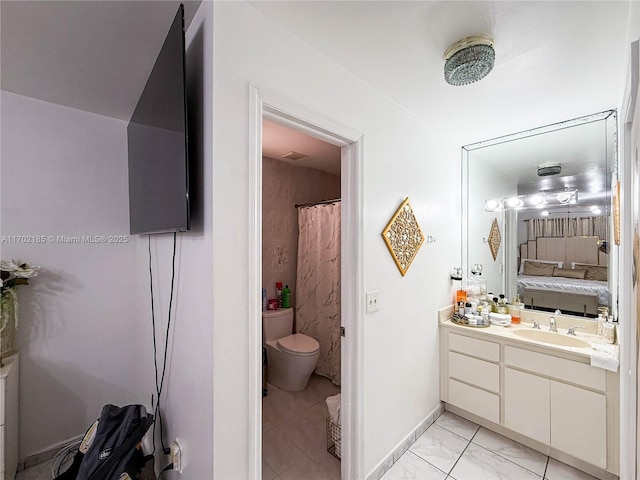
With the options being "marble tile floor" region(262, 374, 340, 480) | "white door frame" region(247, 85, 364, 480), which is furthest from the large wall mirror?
"marble tile floor" region(262, 374, 340, 480)

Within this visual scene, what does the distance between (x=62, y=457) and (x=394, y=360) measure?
7.35ft

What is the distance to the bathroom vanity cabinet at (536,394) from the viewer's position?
1.62 meters

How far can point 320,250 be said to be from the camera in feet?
10.1

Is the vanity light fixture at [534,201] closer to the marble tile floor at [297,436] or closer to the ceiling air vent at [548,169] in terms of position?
A: the ceiling air vent at [548,169]

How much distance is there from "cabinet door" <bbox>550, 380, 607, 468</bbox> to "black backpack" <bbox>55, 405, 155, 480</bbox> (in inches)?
94.6

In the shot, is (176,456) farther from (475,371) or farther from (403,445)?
(475,371)

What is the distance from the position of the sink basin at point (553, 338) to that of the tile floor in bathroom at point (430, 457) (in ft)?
2.48

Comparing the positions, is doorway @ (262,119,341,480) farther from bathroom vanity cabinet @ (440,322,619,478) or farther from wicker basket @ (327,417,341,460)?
bathroom vanity cabinet @ (440,322,619,478)

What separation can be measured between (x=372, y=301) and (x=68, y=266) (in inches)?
83.1

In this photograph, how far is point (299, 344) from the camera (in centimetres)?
271

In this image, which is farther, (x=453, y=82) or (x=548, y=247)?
(x=548, y=247)

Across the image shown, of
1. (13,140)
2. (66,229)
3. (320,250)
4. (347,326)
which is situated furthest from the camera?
(320,250)

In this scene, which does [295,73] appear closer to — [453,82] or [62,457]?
[453,82]

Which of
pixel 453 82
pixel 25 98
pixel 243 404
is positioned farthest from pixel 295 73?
pixel 25 98
